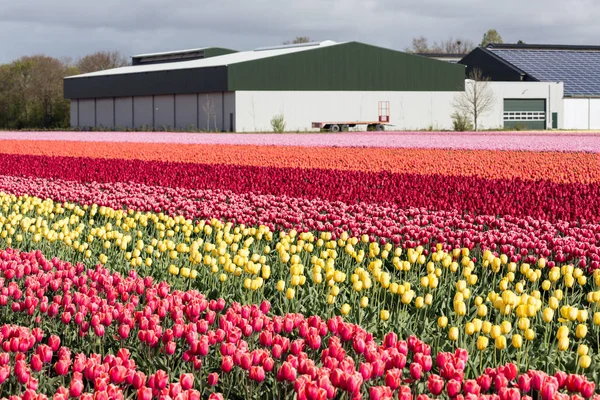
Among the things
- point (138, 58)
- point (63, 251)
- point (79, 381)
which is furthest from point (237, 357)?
point (138, 58)

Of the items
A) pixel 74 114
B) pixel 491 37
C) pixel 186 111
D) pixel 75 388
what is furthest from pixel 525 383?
pixel 491 37

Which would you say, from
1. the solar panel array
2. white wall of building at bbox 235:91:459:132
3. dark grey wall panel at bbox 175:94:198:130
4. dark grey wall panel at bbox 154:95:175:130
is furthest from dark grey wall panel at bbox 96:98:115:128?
the solar panel array

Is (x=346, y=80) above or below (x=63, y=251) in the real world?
above

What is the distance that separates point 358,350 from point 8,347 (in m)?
1.83

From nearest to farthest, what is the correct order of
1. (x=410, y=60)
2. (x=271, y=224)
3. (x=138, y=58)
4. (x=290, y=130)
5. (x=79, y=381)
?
(x=79, y=381), (x=271, y=224), (x=290, y=130), (x=410, y=60), (x=138, y=58)

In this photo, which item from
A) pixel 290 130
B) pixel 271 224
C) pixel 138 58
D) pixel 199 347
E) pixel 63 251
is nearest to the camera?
pixel 199 347

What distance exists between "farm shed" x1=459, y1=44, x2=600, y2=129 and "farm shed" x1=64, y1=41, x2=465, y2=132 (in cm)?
501

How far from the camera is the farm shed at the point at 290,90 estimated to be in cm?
5428

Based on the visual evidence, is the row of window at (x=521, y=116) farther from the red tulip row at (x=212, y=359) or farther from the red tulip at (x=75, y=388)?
the red tulip at (x=75, y=388)

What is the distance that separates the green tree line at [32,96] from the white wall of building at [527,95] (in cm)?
3547

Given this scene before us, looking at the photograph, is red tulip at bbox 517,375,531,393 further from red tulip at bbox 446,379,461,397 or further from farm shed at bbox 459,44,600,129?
farm shed at bbox 459,44,600,129

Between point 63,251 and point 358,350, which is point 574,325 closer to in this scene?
point 358,350

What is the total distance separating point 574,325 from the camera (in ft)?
19.9

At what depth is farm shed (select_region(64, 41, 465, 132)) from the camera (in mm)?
54281
